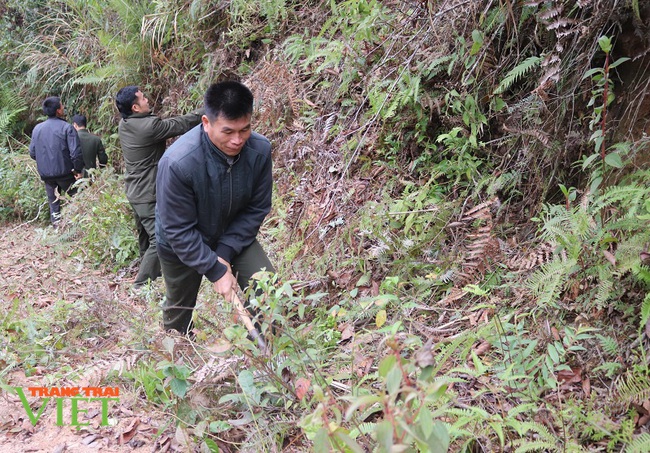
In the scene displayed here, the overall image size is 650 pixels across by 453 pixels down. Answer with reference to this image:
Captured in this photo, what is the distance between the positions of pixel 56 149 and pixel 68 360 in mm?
5287

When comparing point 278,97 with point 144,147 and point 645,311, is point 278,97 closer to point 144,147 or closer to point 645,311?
point 144,147

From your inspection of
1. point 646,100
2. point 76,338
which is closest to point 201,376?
point 76,338

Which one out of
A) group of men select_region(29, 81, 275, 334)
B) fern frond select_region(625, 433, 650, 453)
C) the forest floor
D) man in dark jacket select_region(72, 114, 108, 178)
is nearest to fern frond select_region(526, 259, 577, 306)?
fern frond select_region(625, 433, 650, 453)

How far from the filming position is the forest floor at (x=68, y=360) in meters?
2.98

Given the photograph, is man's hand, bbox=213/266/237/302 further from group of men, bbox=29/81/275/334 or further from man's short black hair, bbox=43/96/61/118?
man's short black hair, bbox=43/96/61/118

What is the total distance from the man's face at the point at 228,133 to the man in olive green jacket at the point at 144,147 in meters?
2.70

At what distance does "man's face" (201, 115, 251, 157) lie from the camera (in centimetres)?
327

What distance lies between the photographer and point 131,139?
600 centimetres

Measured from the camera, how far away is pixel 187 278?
395 cm

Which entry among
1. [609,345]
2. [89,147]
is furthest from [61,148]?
[609,345]

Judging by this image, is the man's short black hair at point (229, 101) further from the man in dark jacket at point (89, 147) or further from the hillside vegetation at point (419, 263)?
the man in dark jacket at point (89, 147)

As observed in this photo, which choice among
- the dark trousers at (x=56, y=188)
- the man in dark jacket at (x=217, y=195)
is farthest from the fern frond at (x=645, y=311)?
the dark trousers at (x=56, y=188)

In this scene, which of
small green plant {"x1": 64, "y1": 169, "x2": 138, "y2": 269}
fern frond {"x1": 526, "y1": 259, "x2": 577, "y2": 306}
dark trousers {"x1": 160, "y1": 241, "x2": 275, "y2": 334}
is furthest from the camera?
small green plant {"x1": 64, "y1": 169, "x2": 138, "y2": 269}

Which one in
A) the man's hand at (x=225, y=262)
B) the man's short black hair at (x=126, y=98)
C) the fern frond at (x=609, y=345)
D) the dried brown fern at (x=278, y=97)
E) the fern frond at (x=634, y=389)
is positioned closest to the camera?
the fern frond at (x=634, y=389)
